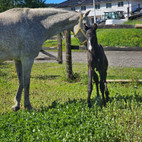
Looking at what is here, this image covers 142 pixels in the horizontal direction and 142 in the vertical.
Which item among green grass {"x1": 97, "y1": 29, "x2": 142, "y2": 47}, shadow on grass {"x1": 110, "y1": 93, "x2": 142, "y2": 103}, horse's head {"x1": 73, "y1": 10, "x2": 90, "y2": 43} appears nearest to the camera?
horse's head {"x1": 73, "y1": 10, "x2": 90, "y2": 43}

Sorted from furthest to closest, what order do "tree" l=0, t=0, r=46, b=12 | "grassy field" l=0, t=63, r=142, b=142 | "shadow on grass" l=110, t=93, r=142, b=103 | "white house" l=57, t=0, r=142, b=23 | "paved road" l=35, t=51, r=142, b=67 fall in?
"white house" l=57, t=0, r=142, b=23, "tree" l=0, t=0, r=46, b=12, "paved road" l=35, t=51, r=142, b=67, "shadow on grass" l=110, t=93, r=142, b=103, "grassy field" l=0, t=63, r=142, b=142

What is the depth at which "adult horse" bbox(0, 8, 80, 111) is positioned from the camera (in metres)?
6.09

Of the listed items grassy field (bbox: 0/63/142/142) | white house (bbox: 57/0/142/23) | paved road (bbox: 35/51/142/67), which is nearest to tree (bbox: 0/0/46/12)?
paved road (bbox: 35/51/142/67)

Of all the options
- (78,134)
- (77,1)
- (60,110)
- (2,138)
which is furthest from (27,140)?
(77,1)

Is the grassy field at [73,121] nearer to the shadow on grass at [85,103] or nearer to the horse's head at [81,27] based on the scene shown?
the shadow on grass at [85,103]

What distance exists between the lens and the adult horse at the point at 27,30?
6.09m

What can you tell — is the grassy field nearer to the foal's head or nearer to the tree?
the foal's head

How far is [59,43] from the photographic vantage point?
39.5 ft

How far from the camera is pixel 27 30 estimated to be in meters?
6.18

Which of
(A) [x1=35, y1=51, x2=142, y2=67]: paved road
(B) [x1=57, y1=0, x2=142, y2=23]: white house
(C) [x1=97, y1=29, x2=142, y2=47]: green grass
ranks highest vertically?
(B) [x1=57, y1=0, x2=142, y2=23]: white house

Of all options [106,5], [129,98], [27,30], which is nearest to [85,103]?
[129,98]

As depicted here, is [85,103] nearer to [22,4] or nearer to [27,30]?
[27,30]

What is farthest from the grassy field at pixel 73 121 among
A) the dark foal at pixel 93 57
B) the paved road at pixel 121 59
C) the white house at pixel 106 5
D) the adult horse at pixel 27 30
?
the white house at pixel 106 5

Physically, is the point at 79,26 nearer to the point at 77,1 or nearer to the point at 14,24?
the point at 14,24
